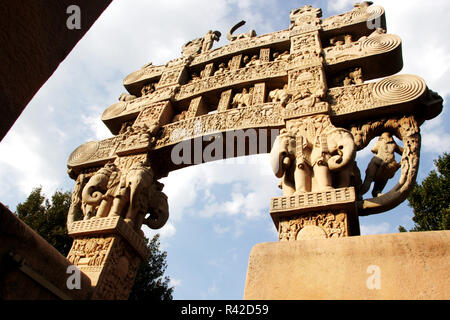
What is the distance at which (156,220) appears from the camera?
22.4 ft

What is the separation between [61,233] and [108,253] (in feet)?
32.8

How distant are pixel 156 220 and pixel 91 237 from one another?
4.36 feet

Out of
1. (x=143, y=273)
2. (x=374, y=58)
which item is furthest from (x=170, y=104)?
(x=143, y=273)

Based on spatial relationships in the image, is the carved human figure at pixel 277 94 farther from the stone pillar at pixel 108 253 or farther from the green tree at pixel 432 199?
the green tree at pixel 432 199

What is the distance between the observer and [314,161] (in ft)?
16.1

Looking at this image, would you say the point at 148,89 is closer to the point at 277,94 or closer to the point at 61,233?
the point at 277,94

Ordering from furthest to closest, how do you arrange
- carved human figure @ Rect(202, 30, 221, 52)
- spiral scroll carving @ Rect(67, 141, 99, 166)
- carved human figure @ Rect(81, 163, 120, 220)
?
1. carved human figure @ Rect(202, 30, 221, 52)
2. spiral scroll carving @ Rect(67, 141, 99, 166)
3. carved human figure @ Rect(81, 163, 120, 220)

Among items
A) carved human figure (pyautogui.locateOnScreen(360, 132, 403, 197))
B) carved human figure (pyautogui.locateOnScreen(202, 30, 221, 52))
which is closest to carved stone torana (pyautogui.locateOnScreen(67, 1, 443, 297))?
carved human figure (pyautogui.locateOnScreen(360, 132, 403, 197))

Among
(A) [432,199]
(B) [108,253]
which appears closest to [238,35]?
(B) [108,253]

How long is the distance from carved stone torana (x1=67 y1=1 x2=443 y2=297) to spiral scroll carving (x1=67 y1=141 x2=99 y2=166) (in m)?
0.03

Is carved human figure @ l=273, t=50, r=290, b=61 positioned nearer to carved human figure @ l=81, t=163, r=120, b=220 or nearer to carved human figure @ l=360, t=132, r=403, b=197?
carved human figure @ l=360, t=132, r=403, b=197

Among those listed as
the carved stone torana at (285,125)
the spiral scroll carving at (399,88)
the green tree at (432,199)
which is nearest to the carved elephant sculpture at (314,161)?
the carved stone torana at (285,125)

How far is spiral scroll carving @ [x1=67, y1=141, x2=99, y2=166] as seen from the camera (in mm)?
7965
